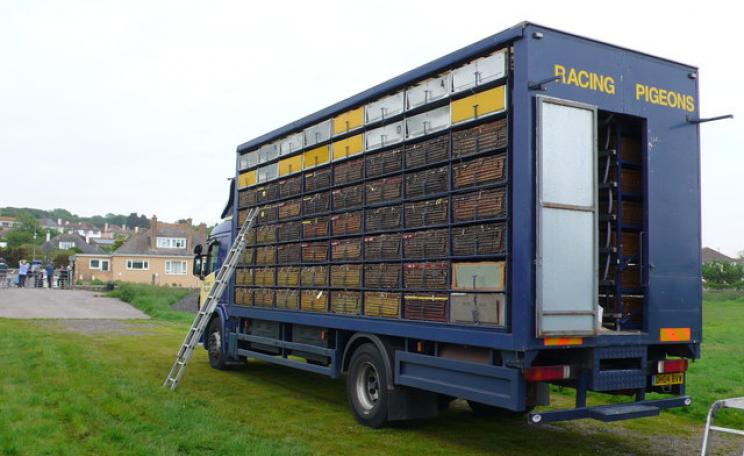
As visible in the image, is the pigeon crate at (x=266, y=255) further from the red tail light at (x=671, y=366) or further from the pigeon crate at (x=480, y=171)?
the red tail light at (x=671, y=366)

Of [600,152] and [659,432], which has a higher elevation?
[600,152]

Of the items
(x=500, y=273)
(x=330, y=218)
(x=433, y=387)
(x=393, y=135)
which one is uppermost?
(x=393, y=135)

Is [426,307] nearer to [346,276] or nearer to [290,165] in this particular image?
[346,276]

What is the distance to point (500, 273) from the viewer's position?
660 centimetres

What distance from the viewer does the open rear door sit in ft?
21.0

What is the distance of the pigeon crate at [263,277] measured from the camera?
11.1 metres

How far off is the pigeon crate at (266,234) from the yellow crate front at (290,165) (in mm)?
884

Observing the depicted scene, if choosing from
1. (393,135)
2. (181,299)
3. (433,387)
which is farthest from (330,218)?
(181,299)

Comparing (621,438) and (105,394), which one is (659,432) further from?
(105,394)

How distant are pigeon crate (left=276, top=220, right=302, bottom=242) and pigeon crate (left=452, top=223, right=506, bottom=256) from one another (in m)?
3.65

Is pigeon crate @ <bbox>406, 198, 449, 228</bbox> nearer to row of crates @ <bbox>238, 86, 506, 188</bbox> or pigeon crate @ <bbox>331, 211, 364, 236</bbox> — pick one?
row of crates @ <bbox>238, 86, 506, 188</bbox>

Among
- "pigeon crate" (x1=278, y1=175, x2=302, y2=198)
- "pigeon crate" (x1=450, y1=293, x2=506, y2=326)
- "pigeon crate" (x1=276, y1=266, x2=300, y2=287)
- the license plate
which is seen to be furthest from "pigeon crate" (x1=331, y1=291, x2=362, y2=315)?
the license plate

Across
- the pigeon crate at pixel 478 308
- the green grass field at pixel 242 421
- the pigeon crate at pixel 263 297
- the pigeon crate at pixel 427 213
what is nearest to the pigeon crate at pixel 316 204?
the pigeon crate at pixel 263 297

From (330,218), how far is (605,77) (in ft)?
13.3
